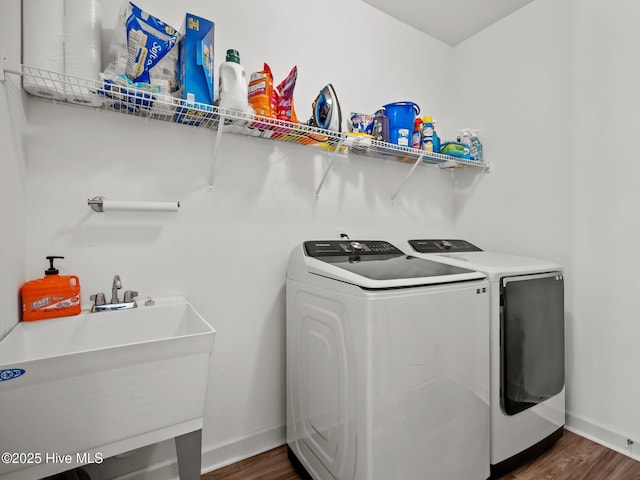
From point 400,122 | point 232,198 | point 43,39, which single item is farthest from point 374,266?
point 43,39

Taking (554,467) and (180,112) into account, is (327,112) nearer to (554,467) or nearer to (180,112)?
(180,112)

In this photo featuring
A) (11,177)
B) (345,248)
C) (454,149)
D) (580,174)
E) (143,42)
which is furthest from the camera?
(454,149)

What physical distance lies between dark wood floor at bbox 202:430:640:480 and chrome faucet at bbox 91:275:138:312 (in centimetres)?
94

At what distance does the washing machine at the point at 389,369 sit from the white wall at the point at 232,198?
26 cm

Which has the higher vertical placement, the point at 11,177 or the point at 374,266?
the point at 11,177

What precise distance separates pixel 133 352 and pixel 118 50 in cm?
114

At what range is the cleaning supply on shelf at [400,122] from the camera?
6.65 ft

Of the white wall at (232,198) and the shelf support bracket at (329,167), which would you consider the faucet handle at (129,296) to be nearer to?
the white wall at (232,198)

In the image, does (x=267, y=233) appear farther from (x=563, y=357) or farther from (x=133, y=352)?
(x=563, y=357)

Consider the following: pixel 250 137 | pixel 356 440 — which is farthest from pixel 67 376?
pixel 250 137

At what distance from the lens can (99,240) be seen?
1.39 meters

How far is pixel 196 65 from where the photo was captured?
1.38 meters

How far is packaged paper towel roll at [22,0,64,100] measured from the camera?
3.73ft

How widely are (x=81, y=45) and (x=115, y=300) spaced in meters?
0.97
